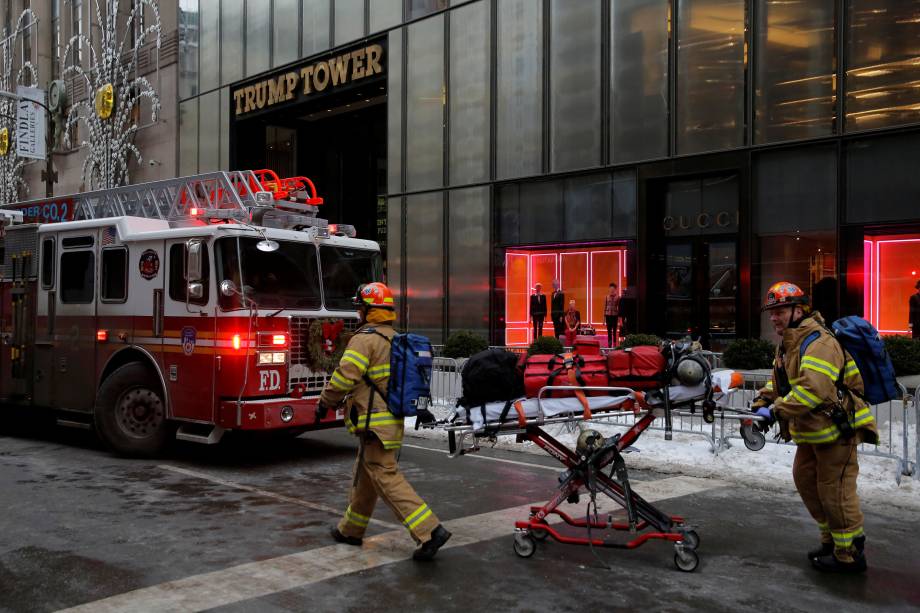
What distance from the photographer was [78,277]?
34.4 feet

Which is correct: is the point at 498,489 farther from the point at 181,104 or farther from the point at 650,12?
the point at 181,104

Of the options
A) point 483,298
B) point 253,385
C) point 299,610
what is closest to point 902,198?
point 483,298

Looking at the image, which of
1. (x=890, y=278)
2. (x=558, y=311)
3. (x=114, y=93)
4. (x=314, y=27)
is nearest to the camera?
(x=890, y=278)

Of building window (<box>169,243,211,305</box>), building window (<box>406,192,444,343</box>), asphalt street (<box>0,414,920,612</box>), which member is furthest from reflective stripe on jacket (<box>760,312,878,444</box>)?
building window (<box>406,192,444,343</box>)

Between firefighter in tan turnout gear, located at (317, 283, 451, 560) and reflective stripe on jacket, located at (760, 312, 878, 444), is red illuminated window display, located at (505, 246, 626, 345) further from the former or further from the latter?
firefighter in tan turnout gear, located at (317, 283, 451, 560)

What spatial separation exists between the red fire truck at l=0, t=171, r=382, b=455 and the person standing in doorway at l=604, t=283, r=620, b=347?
33.2 ft

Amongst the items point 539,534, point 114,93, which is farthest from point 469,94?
point 114,93

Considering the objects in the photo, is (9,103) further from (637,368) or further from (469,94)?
(637,368)

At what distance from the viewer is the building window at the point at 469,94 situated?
21391 millimetres

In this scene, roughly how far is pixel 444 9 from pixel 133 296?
15.2 meters

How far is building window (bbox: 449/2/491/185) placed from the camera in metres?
21.4

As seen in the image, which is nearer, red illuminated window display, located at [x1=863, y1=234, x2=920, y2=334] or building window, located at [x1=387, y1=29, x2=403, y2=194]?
red illuminated window display, located at [x1=863, y1=234, x2=920, y2=334]

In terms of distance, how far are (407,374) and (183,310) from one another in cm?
430

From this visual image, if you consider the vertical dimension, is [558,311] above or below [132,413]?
above
